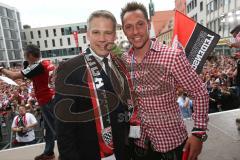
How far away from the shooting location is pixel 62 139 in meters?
1.69

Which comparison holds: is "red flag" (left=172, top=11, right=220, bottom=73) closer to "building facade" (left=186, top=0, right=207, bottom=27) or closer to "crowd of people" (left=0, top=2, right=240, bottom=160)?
"crowd of people" (left=0, top=2, right=240, bottom=160)

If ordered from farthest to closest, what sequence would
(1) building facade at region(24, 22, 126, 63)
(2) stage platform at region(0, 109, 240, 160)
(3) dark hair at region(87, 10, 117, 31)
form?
(1) building facade at region(24, 22, 126, 63) → (2) stage platform at region(0, 109, 240, 160) → (3) dark hair at region(87, 10, 117, 31)

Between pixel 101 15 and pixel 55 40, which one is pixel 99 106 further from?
pixel 55 40

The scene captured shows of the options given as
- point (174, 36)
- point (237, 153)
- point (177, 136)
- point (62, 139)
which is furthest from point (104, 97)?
point (174, 36)

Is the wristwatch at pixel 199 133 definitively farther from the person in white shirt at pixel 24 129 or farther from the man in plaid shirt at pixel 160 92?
the person in white shirt at pixel 24 129

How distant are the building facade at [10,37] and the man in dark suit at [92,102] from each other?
6158 cm

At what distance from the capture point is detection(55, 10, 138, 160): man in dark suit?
1737 millimetres

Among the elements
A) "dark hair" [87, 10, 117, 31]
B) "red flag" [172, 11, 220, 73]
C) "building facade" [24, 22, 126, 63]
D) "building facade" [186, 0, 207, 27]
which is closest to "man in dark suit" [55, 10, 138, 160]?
"dark hair" [87, 10, 117, 31]

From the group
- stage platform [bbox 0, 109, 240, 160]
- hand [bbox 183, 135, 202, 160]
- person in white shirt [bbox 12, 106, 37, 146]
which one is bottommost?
person in white shirt [bbox 12, 106, 37, 146]

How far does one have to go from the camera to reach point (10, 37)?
6444 centimetres

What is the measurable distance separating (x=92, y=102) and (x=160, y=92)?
1.91 feet

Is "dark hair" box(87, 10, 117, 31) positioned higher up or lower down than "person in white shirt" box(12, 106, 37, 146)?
higher up

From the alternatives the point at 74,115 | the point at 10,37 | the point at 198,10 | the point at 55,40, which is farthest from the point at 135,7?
the point at 55,40

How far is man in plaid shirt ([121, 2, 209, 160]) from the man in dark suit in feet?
0.80
